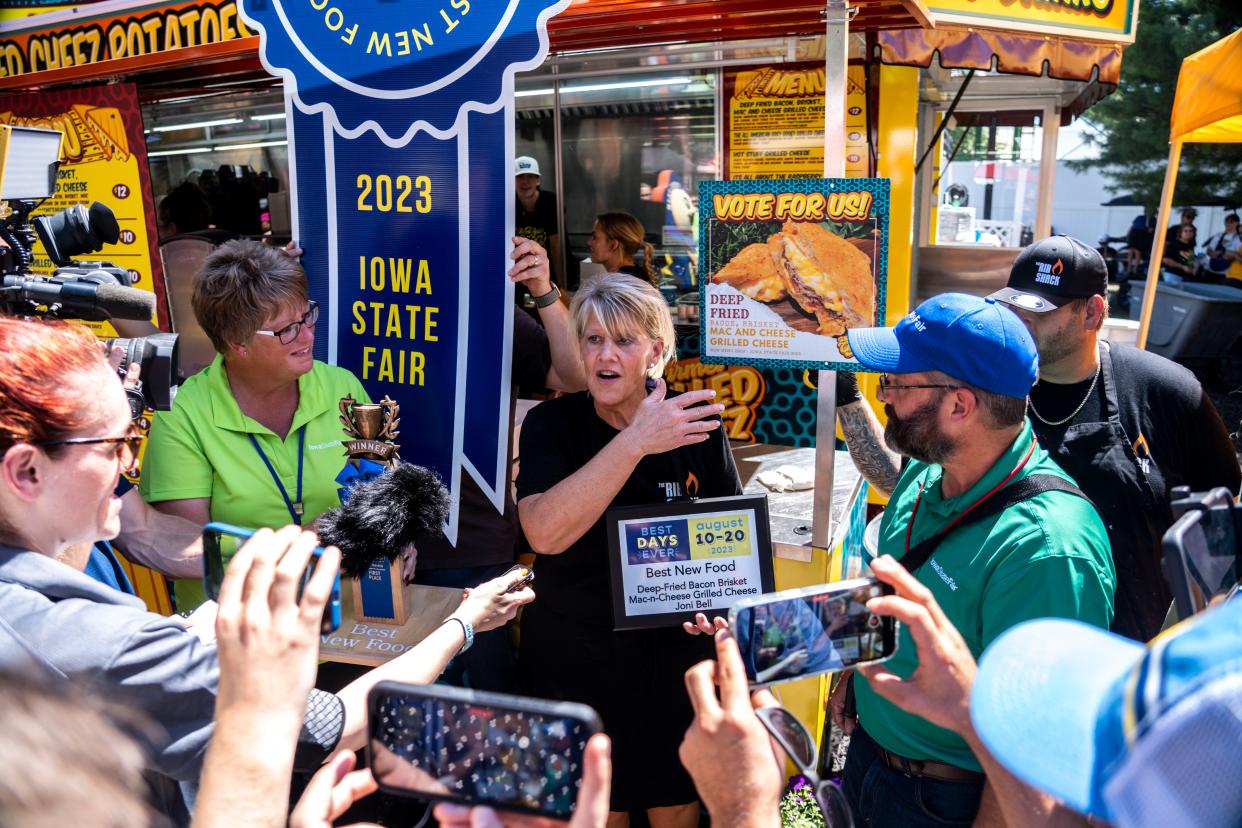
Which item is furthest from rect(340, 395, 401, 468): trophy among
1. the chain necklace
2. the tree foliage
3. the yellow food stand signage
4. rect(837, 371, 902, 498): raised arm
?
the tree foliage

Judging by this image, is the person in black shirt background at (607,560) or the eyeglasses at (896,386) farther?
the person in black shirt background at (607,560)

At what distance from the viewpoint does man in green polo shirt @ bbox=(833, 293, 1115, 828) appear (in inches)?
62.7

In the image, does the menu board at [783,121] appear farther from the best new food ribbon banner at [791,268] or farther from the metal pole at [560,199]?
the best new food ribbon banner at [791,268]

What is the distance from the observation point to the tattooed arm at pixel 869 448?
263cm

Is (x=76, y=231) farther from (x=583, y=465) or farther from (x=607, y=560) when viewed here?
(x=607, y=560)

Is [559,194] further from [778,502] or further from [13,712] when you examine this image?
[13,712]

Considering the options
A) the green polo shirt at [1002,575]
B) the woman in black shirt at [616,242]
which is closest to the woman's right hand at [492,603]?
the green polo shirt at [1002,575]

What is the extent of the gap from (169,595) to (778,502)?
215 cm

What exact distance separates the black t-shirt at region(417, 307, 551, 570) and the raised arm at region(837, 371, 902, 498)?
90 cm

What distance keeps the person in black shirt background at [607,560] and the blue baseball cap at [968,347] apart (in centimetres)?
50

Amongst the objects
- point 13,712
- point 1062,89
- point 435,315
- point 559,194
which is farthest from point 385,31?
point 1062,89

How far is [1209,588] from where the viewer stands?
3.50 ft

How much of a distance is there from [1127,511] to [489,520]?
5.78 feet

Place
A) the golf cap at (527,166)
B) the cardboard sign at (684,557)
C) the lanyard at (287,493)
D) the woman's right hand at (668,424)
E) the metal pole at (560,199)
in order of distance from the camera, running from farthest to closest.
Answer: the metal pole at (560,199), the golf cap at (527,166), the lanyard at (287,493), the cardboard sign at (684,557), the woman's right hand at (668,424)
